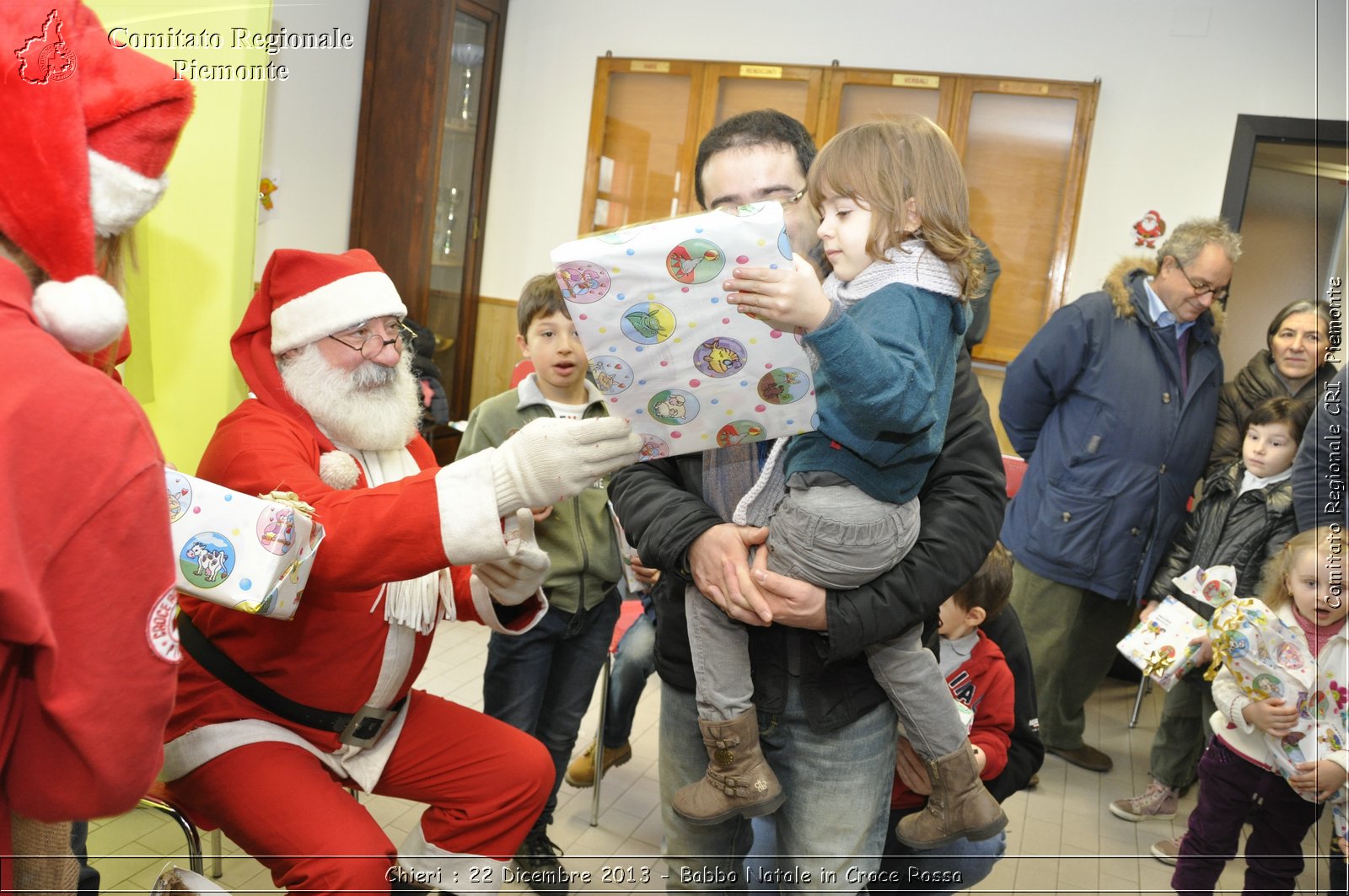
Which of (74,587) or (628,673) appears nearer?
(74,587)

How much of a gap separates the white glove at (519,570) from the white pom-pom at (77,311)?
2.41ft

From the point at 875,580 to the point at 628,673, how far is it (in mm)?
1309

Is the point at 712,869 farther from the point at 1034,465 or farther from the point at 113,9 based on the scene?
the point at 1034,465

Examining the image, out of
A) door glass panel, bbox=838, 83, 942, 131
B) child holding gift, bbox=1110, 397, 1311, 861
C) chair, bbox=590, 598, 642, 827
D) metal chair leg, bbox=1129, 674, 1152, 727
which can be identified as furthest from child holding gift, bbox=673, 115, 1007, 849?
metal chair leg, bbox=1129, 674, 1152, 727

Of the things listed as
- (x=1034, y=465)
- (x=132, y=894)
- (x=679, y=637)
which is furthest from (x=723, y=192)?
(x=1034, y=465)

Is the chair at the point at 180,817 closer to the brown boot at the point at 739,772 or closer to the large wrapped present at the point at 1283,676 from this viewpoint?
the brown boot at the point at 739,772

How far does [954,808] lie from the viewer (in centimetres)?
123

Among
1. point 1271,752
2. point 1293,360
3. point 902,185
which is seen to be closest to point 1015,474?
point 1271,752

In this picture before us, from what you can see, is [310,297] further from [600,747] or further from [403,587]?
[600,747]

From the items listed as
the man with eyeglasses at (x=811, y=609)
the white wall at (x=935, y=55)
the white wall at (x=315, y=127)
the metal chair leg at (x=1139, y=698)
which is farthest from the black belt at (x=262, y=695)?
the metal chair leg at (x=1139, y=698)

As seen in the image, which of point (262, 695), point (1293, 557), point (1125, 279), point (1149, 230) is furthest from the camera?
point (1149, 230)

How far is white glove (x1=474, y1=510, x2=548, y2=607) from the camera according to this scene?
4.67ft

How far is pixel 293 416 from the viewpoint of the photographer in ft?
4.72

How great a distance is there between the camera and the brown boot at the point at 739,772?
1119mm
